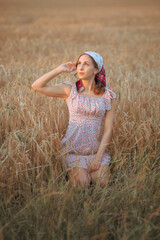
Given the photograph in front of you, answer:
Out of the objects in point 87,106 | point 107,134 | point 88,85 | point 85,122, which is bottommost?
point 107,134

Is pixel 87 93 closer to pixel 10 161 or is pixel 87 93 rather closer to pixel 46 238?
pixel 10 161

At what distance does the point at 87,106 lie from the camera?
2.22 meters

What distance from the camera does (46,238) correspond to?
1.33 metres

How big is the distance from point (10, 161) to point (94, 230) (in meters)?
0.86

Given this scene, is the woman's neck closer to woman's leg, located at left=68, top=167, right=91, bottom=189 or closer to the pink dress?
the pink dress

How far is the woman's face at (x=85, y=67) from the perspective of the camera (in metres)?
2.19

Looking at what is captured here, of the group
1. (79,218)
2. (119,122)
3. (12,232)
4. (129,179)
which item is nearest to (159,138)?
(119,122)

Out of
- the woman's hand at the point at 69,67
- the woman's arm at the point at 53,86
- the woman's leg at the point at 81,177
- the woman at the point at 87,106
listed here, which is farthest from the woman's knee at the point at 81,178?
the woman's hand at the point at 69,67

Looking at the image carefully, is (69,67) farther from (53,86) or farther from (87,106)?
(87,106)

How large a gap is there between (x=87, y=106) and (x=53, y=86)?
1.25ft

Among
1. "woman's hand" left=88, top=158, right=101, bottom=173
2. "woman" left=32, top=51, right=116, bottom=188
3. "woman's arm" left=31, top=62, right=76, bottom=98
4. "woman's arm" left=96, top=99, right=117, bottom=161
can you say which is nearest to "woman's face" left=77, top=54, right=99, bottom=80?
"woman" left=32, top=51, right=116, bottom=188

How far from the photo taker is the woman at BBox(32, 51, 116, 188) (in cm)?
220

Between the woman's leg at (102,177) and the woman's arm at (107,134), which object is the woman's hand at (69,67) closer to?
the woman's arm at (107,134)

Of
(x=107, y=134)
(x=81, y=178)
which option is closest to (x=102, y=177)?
(x=81, y=178)
